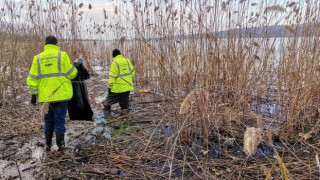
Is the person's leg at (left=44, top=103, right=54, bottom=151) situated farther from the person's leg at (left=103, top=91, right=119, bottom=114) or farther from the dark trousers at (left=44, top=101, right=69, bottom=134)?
the person's leg at (left=103, top=91, right=119, bottom=114)

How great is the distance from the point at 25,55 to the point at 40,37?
1.01 metres

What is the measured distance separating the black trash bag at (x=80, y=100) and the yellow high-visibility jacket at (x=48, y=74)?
1.35 feet

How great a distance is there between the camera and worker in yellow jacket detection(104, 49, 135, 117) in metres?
5.21

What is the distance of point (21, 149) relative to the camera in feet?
11.6

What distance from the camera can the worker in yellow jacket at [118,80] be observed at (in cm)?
521

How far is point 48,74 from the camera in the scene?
3383mm

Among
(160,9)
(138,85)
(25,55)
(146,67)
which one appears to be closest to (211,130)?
(160,9)

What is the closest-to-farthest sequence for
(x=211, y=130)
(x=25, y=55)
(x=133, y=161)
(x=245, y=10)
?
(x=133, y=161), (x=211, y=130), (x=245, y=10), (x=25, y=55)

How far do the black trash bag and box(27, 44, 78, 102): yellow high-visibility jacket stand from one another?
0.41 m

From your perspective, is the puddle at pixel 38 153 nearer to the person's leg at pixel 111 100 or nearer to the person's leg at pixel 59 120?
the person's leg at pixel 59 120

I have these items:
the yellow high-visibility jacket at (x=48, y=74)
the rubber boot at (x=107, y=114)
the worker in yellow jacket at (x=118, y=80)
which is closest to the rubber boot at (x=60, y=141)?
the yellow high-visibility jacket at (x=48, y=74)

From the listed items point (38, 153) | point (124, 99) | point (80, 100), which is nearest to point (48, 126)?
point (38, 153)

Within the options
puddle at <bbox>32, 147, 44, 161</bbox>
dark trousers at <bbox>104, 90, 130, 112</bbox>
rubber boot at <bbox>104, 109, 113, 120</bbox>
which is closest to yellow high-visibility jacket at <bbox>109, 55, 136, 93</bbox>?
dark trousers at <bbox>104, 90, 130, 112</bbox>

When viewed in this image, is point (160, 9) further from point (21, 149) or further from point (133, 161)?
point (21, 149)
